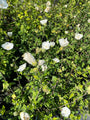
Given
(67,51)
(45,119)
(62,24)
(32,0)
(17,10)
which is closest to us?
(45,119)

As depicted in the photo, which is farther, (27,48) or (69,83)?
(27,48)

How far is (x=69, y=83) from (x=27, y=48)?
101 centimetres

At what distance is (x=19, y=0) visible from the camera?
2.58m

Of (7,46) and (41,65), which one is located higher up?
(7,46)

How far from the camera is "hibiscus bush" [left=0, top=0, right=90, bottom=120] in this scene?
128 cm

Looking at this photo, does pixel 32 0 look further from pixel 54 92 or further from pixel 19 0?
pixel 54 92

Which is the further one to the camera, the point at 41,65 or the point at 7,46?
the point at 7,46

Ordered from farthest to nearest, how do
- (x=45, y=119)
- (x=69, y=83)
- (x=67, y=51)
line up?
(x=67, y=51) → (x=69, y=83) → (x=45, y=119)

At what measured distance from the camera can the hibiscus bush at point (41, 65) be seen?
1.28 m

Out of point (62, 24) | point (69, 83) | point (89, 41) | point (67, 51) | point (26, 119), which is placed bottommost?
point (26, 119)

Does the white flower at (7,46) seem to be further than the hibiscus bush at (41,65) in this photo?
Yes

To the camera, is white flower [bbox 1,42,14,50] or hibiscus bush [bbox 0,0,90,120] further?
white flower [bbox 1,42,14,50]

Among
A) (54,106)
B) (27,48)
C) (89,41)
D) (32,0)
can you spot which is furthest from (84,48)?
(32,0)

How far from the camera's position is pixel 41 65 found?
150 cm
